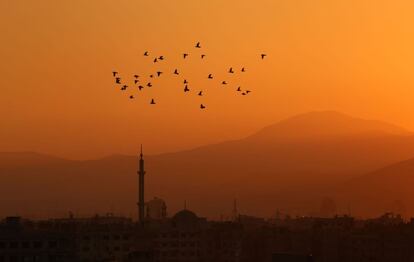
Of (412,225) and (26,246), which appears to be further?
(412,225)

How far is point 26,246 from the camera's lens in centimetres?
6488

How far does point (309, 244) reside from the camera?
9756 centimetres

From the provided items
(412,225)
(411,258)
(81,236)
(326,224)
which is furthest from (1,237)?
(326,224)

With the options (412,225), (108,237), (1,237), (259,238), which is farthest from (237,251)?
(1,237)

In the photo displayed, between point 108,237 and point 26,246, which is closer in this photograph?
point 26,246

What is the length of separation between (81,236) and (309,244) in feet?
58.9

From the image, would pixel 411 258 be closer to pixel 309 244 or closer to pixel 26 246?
pixel 309 244

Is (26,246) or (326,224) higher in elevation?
(326,224)

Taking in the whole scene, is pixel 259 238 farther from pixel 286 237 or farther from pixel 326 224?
pixel 326 224

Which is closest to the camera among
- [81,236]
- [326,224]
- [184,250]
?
[81,236]

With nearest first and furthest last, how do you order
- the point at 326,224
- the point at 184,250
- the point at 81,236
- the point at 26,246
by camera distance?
the point at 26,246
the point at 81,236
the point at 184,250
the point at 326,224

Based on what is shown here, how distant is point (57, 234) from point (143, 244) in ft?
103

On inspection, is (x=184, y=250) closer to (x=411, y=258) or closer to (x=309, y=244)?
(x=309, y=244)

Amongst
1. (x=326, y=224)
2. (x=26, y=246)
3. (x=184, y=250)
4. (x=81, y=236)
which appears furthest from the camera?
(x=326, y=224)
